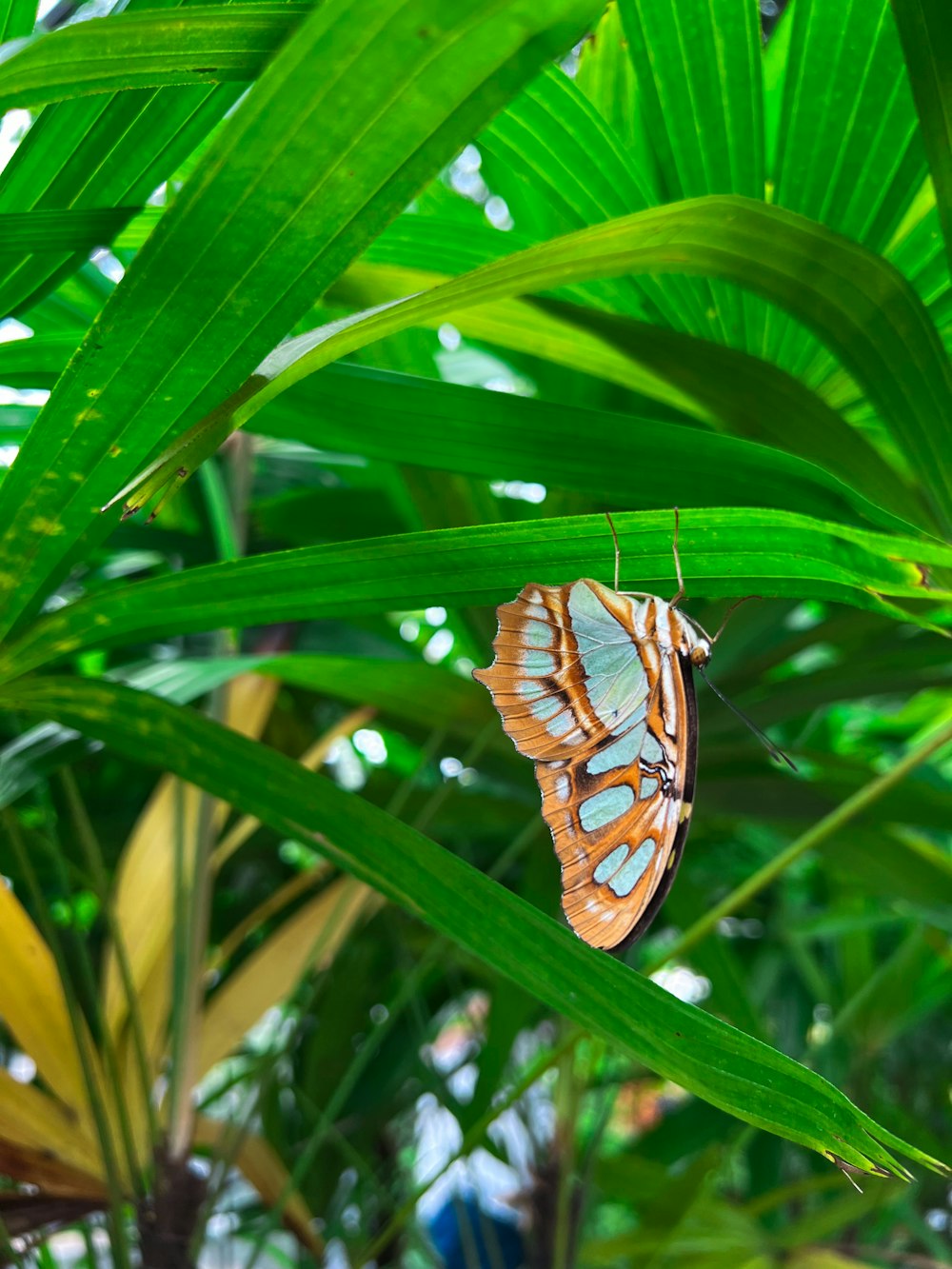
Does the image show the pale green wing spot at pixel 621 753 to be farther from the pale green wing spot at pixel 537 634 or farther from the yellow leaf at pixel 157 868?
the yellow leaf at pixel 157 868

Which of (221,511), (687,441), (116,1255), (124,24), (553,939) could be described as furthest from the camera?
(221,511)

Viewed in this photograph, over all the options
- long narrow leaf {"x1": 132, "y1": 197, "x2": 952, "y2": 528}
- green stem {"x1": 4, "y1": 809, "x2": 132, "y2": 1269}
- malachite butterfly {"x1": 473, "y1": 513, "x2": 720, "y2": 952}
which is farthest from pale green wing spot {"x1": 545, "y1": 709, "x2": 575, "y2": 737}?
green stem {"x1": 4, "y1": 809, "x2": 132, "y2": 1269}

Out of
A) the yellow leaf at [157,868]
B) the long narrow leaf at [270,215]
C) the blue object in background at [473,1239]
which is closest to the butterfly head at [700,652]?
the long narrow leaf at [270,215]

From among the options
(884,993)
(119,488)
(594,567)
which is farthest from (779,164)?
(884,993)

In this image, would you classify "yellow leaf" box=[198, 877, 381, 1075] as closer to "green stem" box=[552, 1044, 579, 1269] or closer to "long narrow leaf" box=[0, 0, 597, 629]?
"green stem" box=[552, 1044, 579, 1269]

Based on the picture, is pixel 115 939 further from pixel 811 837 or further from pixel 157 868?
pixel 811 837

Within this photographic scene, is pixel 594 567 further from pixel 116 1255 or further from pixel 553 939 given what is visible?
pixel 116 1255
